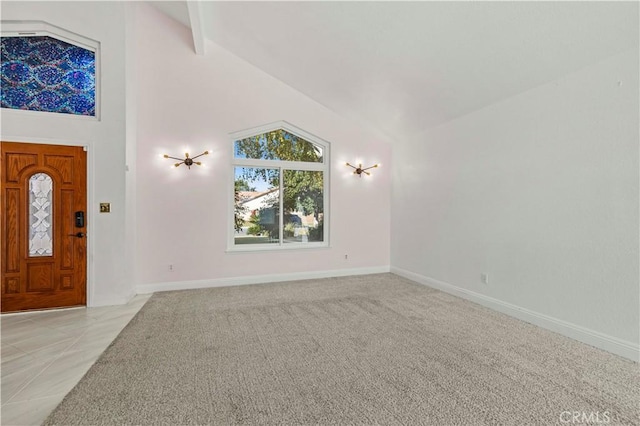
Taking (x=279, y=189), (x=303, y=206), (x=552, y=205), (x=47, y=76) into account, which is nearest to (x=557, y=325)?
(x=552, y=205)

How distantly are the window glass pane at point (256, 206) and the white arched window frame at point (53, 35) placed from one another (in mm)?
2196

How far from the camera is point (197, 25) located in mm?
4344

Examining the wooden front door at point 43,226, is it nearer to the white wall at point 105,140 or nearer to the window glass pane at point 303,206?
the white wall at point 105,140

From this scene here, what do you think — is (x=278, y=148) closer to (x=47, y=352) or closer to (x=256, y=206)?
(x=256, y=206)

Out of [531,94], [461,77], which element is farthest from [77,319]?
[531,94]

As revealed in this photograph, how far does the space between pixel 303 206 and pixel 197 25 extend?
3.31 m

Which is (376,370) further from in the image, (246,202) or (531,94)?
(246,202)

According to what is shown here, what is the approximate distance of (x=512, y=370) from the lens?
236 cm

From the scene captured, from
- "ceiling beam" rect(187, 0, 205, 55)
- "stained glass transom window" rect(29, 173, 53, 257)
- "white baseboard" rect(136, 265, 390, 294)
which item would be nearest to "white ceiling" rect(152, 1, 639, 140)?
"ceiling beam" rect(187, 0, 205, 55)

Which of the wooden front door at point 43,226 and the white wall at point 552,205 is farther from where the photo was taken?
the wooden front door at point 43,226

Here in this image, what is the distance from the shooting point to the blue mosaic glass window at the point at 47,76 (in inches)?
148

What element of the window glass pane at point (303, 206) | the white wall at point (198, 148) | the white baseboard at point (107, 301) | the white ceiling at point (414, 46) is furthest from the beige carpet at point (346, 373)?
the white ceiling at point (414, 46)

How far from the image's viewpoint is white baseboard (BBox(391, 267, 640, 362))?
8.55 ft

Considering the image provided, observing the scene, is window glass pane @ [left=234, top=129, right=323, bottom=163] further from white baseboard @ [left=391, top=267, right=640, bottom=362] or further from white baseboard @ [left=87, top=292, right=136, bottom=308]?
white baseboard @ [left=391, top=267, right=640, bottom=362]
